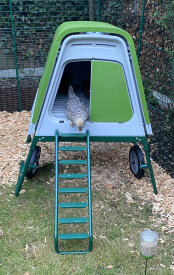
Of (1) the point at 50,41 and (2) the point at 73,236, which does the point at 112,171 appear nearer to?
(2) the point at 73,236

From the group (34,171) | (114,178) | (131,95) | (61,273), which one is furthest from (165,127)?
(61,273)

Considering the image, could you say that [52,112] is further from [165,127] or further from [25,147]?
[165,127]

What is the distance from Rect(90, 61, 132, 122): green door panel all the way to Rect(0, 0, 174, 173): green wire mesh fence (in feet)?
5.89

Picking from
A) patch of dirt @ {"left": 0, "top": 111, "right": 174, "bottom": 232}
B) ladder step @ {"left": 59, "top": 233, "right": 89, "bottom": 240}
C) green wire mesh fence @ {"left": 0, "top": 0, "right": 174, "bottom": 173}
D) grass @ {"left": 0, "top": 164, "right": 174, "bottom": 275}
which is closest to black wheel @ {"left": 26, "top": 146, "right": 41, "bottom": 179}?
grass @ {"left": 0, "top": 164, "right": 174, "bottom": 275}

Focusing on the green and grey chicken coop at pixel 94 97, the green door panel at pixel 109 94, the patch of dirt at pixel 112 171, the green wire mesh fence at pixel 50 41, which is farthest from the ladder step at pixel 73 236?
the green wire mesh fence at pixel 50 41

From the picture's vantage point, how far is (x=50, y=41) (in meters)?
5.44

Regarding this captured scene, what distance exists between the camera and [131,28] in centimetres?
562

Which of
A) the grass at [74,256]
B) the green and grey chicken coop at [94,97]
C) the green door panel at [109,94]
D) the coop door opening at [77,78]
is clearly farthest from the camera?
the coop door opening at [77,78]

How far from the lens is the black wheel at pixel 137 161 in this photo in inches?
142

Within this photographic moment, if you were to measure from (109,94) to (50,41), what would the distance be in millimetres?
2691

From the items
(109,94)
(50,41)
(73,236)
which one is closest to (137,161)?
(109,94)

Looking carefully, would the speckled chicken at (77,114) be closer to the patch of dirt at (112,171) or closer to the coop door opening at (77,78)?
the patch of dirt at (112,171)

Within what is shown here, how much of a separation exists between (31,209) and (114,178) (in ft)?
3.46

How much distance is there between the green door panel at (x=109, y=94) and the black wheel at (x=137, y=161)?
0.55 meters
